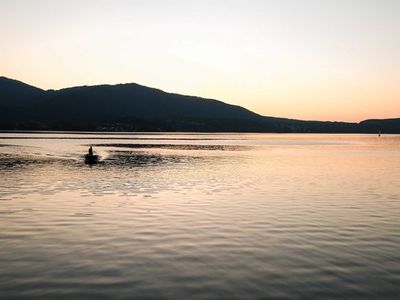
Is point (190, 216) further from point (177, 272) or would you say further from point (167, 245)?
point (177, 272)

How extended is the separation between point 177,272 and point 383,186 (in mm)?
38214

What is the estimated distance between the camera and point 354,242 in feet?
72.8

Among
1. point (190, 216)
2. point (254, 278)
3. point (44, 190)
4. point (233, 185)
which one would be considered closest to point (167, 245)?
point (254, 278)

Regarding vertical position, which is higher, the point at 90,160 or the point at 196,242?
the point at 196,242

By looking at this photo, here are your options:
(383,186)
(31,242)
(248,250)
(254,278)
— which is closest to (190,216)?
(248,250)

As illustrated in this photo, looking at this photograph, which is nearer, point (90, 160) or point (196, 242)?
point (196, 242)

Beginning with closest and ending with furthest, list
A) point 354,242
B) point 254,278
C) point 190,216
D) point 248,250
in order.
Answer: point 254,278, point 248,250, point 354,242, point 190,216

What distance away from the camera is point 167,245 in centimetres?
2098

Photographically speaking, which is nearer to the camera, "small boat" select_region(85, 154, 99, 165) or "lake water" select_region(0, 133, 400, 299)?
"lake water" select_region(0, 133, 400, 299)

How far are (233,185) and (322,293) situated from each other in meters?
32.9

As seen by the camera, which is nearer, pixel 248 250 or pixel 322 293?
pixel 322 293

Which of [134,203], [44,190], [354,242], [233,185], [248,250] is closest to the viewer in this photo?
[248,250]

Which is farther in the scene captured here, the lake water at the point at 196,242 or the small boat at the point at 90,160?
the small boat at the point at 90,160

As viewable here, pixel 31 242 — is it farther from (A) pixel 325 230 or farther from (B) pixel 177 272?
(A) pixel 325 230
